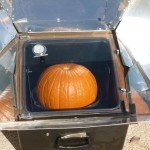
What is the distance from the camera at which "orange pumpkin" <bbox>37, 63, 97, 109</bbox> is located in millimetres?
2594

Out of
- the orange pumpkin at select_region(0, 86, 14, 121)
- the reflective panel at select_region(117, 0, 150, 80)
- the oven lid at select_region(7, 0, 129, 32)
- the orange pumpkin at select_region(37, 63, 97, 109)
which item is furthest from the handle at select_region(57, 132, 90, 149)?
the oven lid at select_region(7, 0, 129, 32)

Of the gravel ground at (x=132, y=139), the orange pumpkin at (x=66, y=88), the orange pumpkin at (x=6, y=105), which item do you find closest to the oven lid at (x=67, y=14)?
the orange pumpkin at (x=66, y=88)

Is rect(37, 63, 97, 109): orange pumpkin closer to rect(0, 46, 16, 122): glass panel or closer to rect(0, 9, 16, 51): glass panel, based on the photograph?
rect(0, 46, 16, 122): glass panel

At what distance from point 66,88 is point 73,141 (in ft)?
1.35

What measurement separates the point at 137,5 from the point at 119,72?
743 millimetres

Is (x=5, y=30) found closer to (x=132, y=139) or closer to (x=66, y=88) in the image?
(x=66, y=88)

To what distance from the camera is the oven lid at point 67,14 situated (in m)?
2.94

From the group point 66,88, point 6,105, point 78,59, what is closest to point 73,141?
point 66,88

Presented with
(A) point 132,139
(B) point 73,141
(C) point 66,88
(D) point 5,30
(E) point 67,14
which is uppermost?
(E) point 67,14

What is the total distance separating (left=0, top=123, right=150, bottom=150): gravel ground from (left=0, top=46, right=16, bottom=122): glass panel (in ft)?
2.55

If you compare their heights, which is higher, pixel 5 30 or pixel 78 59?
pixel 5 30

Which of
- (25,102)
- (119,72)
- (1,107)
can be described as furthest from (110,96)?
(1,107)

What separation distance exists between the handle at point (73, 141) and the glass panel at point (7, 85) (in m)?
0.43

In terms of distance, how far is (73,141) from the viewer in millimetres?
2486
